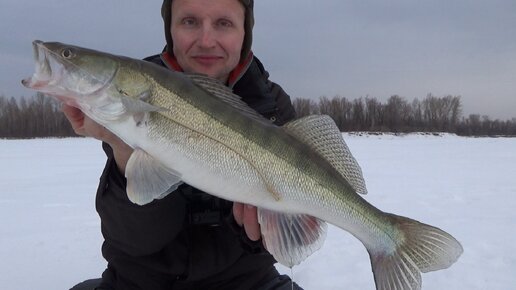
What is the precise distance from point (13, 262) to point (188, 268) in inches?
104

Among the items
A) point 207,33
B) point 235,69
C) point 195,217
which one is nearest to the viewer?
point 207,33

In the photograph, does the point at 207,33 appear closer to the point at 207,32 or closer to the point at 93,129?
the point at 207,32

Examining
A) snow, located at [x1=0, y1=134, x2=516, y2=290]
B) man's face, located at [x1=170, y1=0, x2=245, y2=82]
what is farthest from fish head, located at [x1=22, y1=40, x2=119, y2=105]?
snow, located at [x1=0, y1=134, x2=516, y2=290]

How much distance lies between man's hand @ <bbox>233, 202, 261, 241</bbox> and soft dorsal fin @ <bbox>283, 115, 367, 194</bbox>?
525 mm

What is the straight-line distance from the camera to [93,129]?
7.43ft

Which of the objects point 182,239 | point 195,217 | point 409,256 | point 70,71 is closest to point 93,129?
point 70,71

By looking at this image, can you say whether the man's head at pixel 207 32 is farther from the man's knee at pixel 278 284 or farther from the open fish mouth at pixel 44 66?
the man's knee at pixel 278 284

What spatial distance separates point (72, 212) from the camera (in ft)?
23.6

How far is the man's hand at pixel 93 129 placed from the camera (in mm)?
2238

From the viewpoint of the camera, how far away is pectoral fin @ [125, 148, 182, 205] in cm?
208

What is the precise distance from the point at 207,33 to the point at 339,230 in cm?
397

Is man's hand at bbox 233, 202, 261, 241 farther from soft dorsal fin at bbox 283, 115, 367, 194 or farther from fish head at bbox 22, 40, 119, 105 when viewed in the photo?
fish head at bbox 22, 40, 119, 105

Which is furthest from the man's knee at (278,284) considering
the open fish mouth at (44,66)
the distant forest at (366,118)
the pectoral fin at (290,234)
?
the distant forest at (366,118)

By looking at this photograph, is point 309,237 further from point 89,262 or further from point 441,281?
point 89,262
